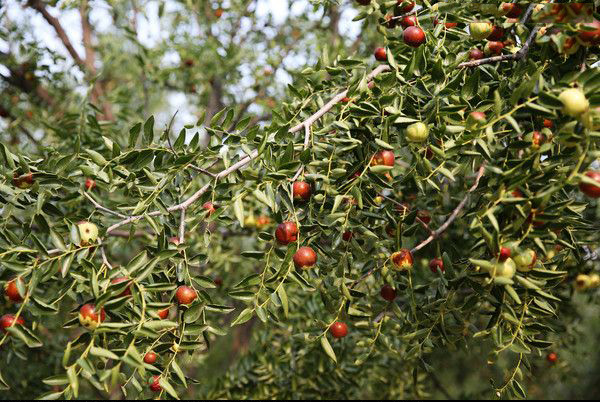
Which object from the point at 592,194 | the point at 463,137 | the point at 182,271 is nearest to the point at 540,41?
the point at 463,137

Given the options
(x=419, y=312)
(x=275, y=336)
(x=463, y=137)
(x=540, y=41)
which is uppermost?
(x=540, y=41)

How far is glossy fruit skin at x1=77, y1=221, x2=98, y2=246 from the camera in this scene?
150 cm

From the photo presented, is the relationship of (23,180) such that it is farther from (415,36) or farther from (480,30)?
(480,30)

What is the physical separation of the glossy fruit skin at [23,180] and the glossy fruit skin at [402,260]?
1.20 meters

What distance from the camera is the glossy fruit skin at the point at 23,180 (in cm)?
162

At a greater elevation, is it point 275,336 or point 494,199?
point 494,199

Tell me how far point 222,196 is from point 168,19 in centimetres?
452

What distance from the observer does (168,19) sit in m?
5.51

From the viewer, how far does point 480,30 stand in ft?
5.60

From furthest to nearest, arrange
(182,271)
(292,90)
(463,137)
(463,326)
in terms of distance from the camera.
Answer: (292,90) → (463,326) → (182,271) → (463,137)

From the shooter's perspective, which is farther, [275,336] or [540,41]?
[275,336]

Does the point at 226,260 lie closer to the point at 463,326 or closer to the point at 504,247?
the point at 463,326

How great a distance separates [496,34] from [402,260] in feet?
2.87

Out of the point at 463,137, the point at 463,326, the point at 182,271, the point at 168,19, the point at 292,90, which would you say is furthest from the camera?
the point at 168,19
